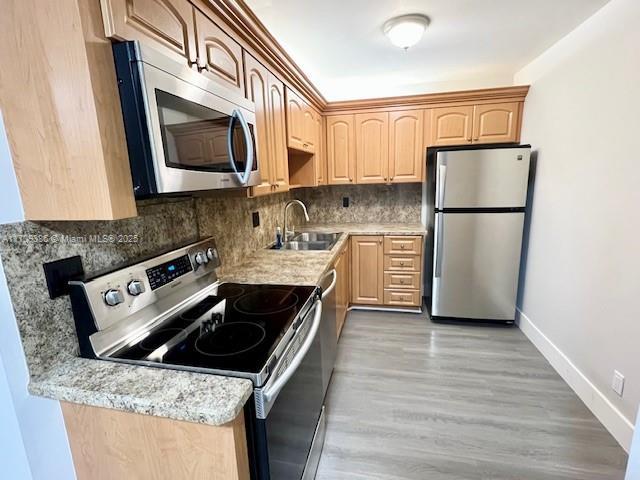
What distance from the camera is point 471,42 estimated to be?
7.74 feet

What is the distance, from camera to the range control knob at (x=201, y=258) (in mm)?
1410

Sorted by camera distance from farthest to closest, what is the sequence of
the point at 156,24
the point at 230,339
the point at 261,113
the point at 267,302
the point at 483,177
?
the point at 483,177 → the point at 261,113 → the point at 267,302 → the point at 230,339 → the point at 156,24

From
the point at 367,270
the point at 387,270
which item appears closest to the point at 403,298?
the point at 387,270

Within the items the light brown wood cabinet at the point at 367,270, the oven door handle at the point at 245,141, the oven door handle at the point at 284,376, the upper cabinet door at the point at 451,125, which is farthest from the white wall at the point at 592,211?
the oven door handle at the point at 245,141

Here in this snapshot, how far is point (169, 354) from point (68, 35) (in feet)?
2.83

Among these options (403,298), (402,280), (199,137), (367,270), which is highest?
(199,137)

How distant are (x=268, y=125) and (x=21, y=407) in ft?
5.33

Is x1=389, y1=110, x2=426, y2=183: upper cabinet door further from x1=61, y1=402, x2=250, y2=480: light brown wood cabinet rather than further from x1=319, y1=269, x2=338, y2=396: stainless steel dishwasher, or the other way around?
x1=61, y1=402, x2=250, y2=480: light brown wood cabinet

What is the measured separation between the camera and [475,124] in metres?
3.02

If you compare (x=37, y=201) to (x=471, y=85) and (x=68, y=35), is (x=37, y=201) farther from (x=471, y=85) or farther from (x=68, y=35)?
(x=471, y=85)

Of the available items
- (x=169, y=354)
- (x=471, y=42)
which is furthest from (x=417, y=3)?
(x=169, y=354)

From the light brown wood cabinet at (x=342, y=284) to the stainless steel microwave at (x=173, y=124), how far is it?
1398 mm

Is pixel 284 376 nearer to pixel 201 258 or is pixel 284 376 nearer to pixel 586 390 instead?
pixel 201 258

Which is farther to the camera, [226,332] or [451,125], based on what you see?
[451,125]
